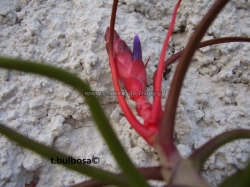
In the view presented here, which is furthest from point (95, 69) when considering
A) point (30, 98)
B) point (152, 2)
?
point (152, 2)

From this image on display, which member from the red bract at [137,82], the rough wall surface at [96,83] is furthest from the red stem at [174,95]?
the rough wall surface at [96,83]

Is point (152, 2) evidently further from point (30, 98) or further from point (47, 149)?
point (47, 149)

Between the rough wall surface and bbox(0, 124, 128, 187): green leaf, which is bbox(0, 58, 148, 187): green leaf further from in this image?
the rough wall surface

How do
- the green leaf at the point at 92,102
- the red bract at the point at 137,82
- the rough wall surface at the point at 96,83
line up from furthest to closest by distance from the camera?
the rough wall surface at the point at 96,83, the red bract at the point at 137,82, the green leaf at the point at 92,102

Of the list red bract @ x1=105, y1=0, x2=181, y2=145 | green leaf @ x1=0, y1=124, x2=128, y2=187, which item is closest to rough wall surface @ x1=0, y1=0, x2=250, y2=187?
red bract @ x1=105, y1=0, x2=181, y2=145

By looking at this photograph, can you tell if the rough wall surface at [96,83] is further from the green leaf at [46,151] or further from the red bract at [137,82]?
the green leaf at [46,151]

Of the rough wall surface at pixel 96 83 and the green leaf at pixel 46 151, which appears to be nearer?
the green leaf at pixel 46 151
